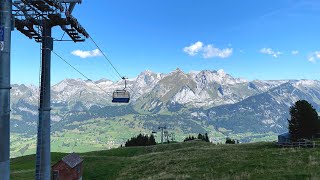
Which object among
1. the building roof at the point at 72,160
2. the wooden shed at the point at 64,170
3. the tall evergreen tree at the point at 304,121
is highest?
the tall evergreen tree at the point at 304,121

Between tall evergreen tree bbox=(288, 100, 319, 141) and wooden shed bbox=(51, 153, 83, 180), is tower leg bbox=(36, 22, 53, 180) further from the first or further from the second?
tall evergreen tree bbox=(288, 100, 319, 141)

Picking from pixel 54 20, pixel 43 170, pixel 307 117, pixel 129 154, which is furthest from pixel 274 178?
pixel 129 154

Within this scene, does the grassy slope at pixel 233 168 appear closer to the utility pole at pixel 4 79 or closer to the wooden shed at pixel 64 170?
the wooden shed at pixel 64 170

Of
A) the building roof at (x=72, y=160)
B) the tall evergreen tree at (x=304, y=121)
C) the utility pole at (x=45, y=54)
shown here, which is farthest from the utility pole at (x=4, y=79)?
the tall evergreen tree at (x=304, y=121)

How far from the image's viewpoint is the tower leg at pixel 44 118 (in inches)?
954

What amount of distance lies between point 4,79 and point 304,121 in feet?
215

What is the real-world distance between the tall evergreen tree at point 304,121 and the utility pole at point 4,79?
64.0 metres

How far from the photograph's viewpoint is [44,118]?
24766 millimetres

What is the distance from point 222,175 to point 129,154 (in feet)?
224

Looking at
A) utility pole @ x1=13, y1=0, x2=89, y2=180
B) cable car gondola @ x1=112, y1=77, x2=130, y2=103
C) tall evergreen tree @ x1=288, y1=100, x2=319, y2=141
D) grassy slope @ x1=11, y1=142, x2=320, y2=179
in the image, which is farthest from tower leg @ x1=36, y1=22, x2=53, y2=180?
tall evergreen tree @ x1=288, y1=100, x2=319, y2=141

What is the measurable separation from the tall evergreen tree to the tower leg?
57073mm

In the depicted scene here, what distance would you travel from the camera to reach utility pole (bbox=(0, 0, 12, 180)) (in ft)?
50.2

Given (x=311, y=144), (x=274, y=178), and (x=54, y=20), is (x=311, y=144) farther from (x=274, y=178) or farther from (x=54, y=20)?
(x=54, y=20)

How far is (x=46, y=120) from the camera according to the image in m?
25.0
